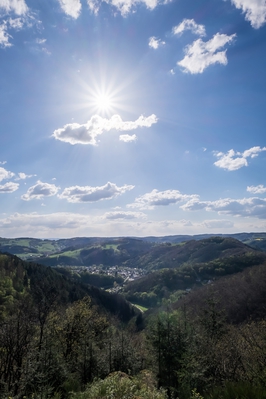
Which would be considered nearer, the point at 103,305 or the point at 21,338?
the point at 21,338

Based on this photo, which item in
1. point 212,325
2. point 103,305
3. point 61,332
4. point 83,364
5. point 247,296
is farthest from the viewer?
point 103,305

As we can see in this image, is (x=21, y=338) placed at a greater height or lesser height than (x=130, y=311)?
greater

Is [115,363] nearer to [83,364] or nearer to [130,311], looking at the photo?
[83,364]

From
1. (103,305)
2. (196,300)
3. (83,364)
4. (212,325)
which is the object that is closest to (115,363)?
(83,364)

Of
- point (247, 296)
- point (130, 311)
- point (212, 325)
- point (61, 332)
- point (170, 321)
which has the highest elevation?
point (170, 321)

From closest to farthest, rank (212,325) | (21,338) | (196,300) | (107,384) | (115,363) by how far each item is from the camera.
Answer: (107,384) < (21,338) < (115,363) < (212,325) < (196,300)

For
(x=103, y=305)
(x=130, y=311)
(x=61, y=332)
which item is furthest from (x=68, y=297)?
(x=61, y=332)

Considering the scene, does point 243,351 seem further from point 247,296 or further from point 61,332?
point 247,296
